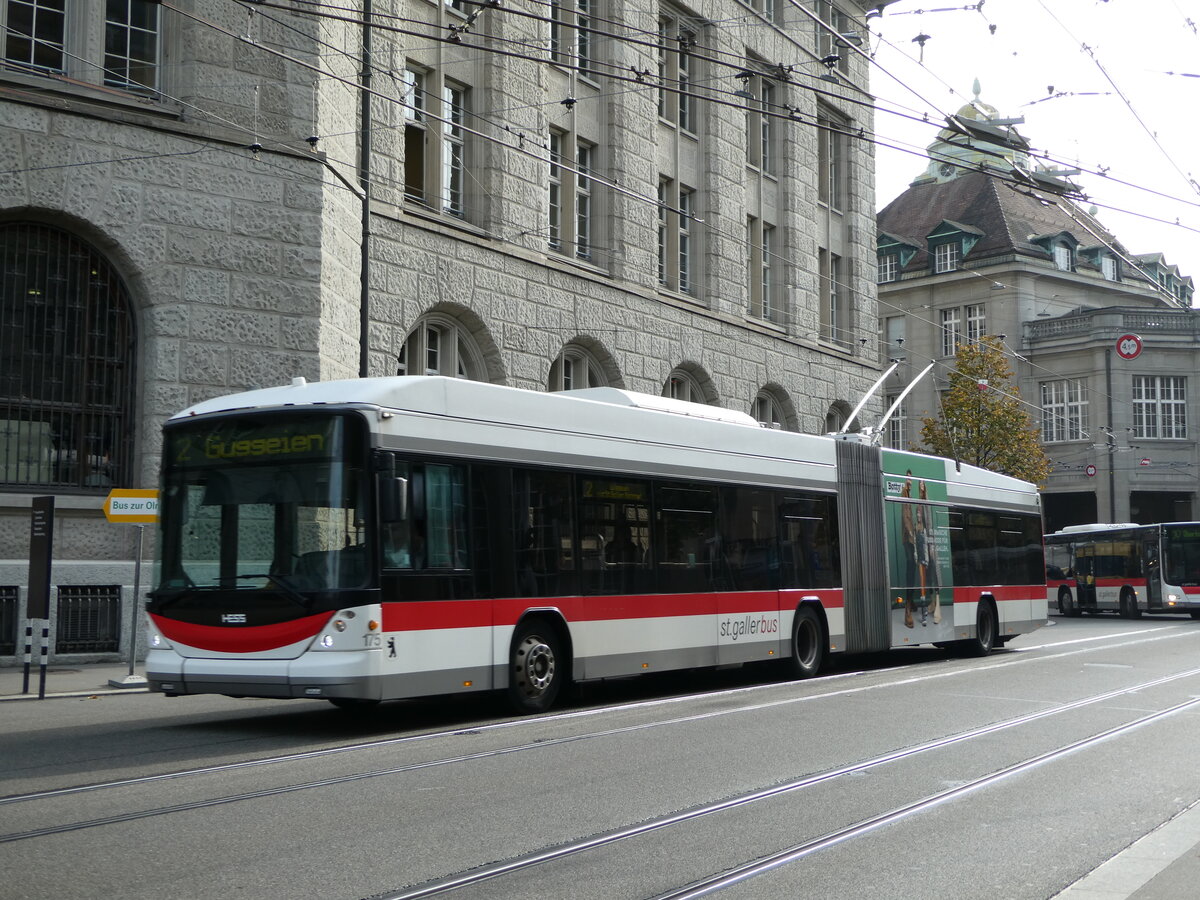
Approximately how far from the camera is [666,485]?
1507 centimetres

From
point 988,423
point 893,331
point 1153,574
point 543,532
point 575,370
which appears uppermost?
point 893,331

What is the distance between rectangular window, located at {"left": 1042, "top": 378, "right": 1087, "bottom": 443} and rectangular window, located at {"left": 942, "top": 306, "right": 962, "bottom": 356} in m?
4.44

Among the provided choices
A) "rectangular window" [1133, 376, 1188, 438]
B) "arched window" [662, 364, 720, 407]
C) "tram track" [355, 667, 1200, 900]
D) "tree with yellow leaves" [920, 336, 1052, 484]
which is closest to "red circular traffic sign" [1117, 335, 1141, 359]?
"rectangular window" [1133, 376, 1188, 438]

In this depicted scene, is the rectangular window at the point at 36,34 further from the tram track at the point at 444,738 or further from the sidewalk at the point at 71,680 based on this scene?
the tram track at the point at 444,738

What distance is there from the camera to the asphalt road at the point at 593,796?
623 centimetres

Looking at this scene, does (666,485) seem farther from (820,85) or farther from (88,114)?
(820,85)

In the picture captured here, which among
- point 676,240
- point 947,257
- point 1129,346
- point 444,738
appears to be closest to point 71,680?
point 444,738

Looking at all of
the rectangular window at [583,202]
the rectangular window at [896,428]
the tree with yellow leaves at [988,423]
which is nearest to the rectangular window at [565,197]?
the rectangular window at [583,202]

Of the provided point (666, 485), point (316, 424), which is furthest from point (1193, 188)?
point (316, 424)

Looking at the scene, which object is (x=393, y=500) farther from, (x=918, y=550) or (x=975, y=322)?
(x=975, y=322)

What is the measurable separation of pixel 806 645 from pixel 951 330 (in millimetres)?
50707

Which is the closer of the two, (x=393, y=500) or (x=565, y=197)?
(x=393, y=500)

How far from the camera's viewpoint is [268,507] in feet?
37.2

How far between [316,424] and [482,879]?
5894mm
